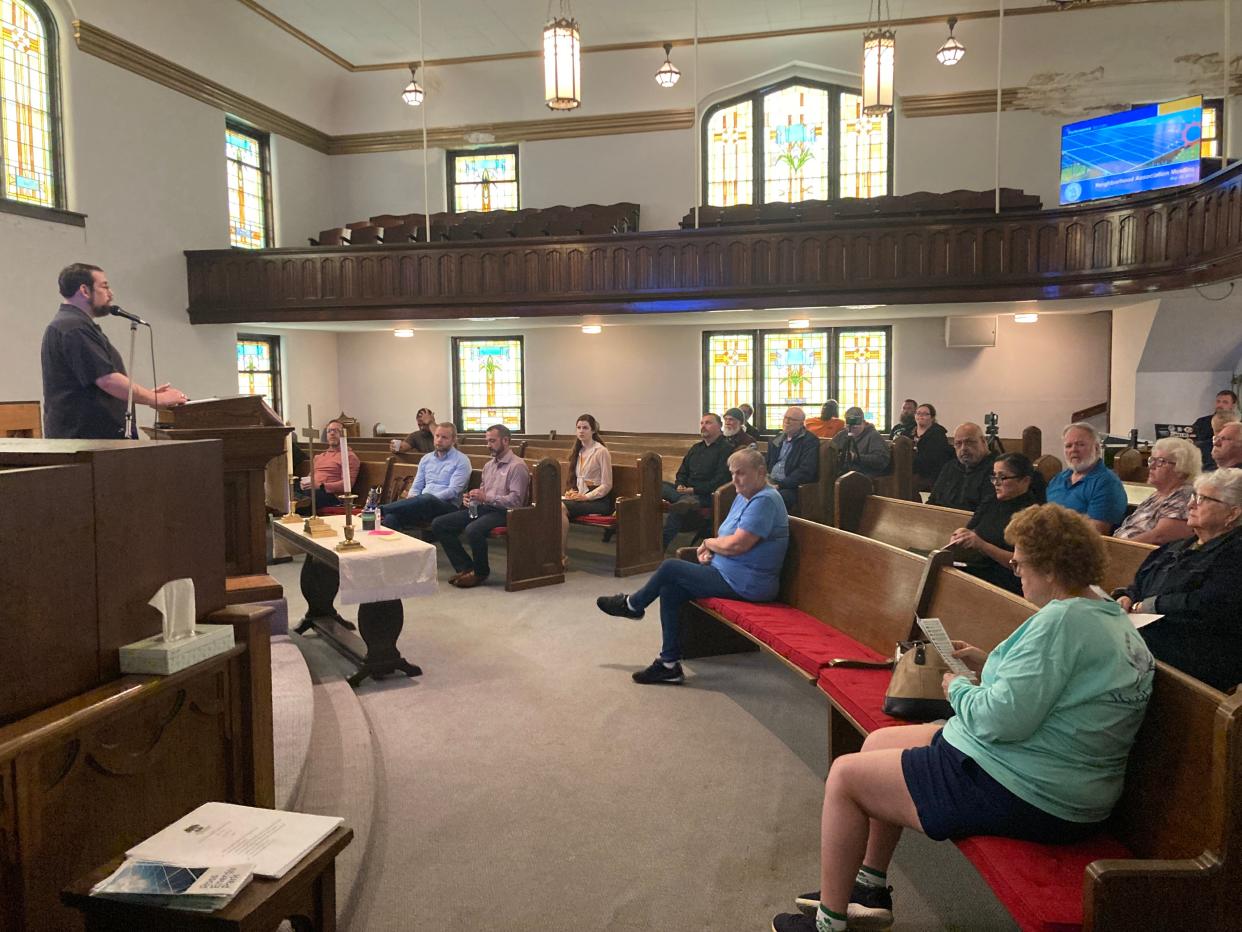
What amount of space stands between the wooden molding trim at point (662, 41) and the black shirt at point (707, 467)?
8.77m

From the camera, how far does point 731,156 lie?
52.5ft

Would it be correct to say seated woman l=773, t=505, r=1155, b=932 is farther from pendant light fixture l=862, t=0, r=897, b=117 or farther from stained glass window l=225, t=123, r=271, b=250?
stained glass window l=225, t=123, r=271, b=250

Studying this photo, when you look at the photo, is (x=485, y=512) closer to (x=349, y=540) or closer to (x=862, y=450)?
(x=349, y=540)

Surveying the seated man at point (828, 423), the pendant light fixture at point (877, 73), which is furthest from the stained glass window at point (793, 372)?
the pendant light fixture at point (877, 73)

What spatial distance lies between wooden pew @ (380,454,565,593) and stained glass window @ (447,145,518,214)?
997 centimetres

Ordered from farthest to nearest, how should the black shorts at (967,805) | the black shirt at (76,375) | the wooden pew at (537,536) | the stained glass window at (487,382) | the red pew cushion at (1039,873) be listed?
the stained glass window at (487,382)
the wooden pew at (537,536)
the black shirt at (76,375)
the black shorts at (967,805)
the red pew cushion at (1039,873)

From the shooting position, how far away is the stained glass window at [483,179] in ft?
54.9

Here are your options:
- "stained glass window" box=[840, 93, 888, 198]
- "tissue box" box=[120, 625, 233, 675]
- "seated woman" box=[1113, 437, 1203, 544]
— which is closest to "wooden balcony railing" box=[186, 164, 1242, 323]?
"stained glass window" box=[840, 93, 888, 198]

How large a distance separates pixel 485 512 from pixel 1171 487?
17.0 feet

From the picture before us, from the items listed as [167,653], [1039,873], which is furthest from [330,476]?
[1039,873]

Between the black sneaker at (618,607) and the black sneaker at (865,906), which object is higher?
the black sneaker at (618,607)

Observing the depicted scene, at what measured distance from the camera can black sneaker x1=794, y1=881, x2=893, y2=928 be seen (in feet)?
8.86

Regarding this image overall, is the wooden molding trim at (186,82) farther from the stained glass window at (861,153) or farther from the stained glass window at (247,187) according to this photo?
the stained glass window at (861,153)

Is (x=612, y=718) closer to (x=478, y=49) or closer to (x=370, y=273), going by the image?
(x=370, y=273)
